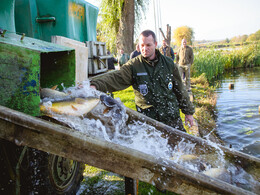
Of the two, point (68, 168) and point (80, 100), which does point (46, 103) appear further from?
point (68, 168)

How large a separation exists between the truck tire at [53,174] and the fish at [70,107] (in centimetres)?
61

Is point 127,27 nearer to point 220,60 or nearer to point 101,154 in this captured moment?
point 220,60

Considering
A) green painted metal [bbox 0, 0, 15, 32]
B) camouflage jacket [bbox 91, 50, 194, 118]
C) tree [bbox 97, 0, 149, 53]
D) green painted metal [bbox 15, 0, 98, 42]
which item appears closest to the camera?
green painted metal [bbox 0, 0, 15, 32]

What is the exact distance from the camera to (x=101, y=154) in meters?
1.43

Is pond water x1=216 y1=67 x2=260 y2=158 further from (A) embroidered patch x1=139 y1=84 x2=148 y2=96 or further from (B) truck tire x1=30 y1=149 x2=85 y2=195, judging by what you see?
(B) truck tire x1=30 y1=149 x2=85 y2=195

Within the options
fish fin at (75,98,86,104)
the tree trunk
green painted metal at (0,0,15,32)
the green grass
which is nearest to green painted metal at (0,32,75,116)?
fish fin at (75,98,86,104)

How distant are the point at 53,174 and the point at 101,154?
1301 millimetres

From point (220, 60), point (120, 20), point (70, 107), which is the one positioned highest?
point (120, 20)

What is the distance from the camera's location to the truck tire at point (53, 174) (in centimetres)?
217

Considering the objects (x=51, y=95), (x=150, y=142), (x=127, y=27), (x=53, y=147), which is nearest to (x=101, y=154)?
(x=53, y=147)

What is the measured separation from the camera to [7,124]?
133cm

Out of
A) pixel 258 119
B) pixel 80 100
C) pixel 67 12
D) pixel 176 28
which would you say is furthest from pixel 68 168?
pixel 176 28

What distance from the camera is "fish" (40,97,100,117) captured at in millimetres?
→ 1821

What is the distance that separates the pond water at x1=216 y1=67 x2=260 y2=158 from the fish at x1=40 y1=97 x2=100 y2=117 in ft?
9.04
